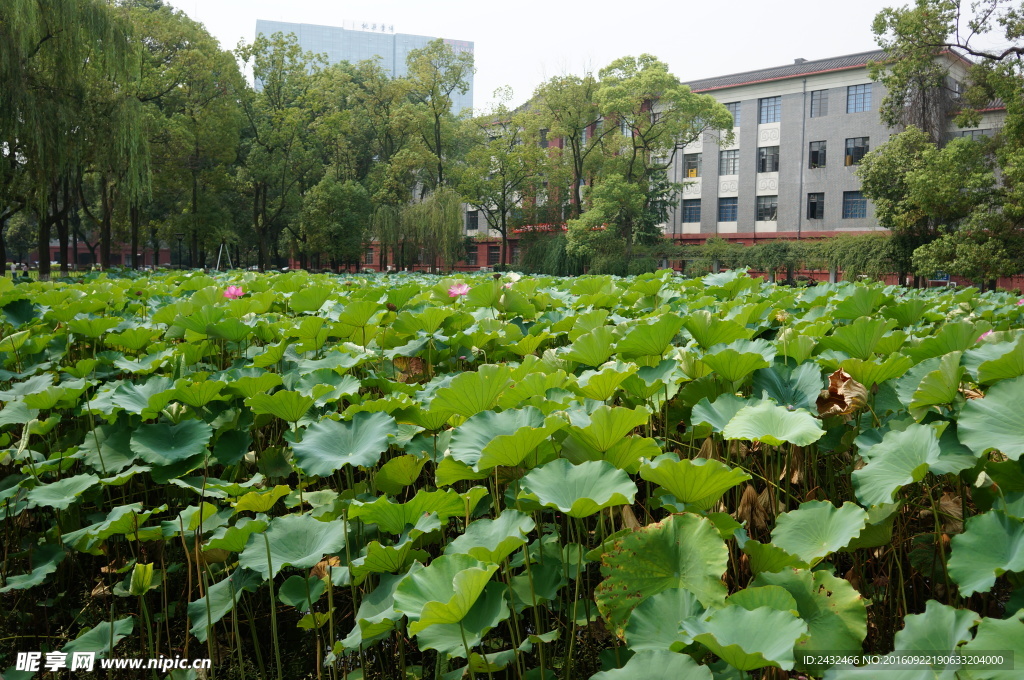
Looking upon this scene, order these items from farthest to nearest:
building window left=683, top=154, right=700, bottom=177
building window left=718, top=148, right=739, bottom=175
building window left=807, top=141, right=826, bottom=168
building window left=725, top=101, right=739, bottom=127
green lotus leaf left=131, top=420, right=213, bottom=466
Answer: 1. building window left=683, top=154, right=700, bottom=177
2. building window left=718, top=148, right=739, bottom=175
3. building window left=725, top=101, right=739, bottom=127
4. building window left=807, top=141, right=826, bottom=168
5. green lotus leaf left=131, top=420, right=213, bottom=466

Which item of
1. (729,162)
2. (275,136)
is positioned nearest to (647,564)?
(275,136)

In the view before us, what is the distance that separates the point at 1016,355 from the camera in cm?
110

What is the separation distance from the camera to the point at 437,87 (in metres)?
30.9

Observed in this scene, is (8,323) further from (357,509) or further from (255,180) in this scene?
(255,180)

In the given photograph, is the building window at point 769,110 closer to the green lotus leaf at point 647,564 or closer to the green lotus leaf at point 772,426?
the green lotus leaf at point 772,426

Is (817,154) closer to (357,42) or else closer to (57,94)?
(57,94)

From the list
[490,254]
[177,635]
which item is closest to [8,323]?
[177,635]

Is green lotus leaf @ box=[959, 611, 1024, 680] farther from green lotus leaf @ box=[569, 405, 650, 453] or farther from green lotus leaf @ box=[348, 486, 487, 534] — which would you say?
green lotus leaf @ box=[348, 486, 487, 534]

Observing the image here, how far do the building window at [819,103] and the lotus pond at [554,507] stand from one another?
99.7 feet

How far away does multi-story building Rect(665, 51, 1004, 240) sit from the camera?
2809 centimetres

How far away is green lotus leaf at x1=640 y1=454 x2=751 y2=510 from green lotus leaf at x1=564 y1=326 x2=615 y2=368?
608 millimetres

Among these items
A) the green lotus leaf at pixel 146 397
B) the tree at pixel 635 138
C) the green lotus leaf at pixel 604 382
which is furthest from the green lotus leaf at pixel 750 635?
the tree at pixel 635 138

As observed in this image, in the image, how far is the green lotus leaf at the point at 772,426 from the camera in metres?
1.03

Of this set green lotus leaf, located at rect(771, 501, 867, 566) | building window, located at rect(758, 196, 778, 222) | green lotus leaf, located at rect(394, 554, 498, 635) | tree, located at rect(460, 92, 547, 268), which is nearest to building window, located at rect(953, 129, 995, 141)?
building window, located at rect(758, 196, 778, 222)
